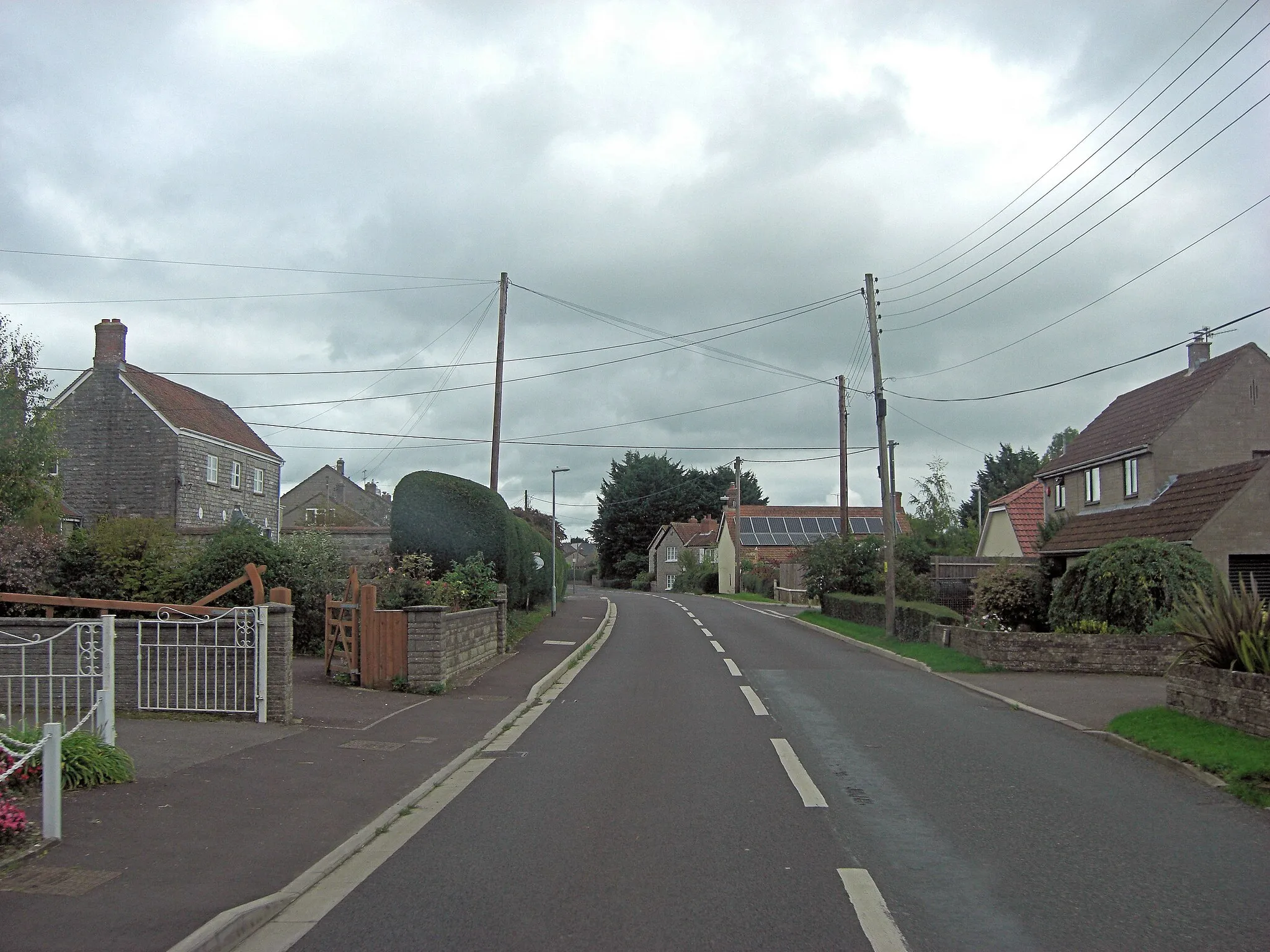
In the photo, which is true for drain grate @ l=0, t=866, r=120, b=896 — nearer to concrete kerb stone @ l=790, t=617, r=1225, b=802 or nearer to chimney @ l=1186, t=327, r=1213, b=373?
concrete kerb stone @ l=790, t=617, r=1225, b=802

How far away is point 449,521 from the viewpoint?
2225 cm

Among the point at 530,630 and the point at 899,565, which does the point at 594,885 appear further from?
the point at 899,565

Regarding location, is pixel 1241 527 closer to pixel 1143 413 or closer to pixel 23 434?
pixel 1143 413

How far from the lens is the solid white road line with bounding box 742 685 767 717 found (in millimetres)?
13273

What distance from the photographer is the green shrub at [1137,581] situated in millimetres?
19188

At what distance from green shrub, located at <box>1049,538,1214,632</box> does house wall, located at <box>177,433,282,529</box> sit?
28904mm

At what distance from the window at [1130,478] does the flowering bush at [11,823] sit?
97.1 feet

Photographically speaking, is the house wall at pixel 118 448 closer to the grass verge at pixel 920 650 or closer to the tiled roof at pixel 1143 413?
the grass verge at pixel 920 650

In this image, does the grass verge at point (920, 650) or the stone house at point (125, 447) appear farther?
the stone house at point (125, 447)

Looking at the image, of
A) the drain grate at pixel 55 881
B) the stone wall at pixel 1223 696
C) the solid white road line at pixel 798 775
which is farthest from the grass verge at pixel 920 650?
the drain grate at pixel 55 881

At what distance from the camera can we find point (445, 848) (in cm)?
660

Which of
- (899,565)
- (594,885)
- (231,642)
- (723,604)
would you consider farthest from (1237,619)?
(723,604)

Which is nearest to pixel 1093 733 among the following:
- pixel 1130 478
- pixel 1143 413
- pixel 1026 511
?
pixel 1130 478

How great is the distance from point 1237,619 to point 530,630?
1920cm
